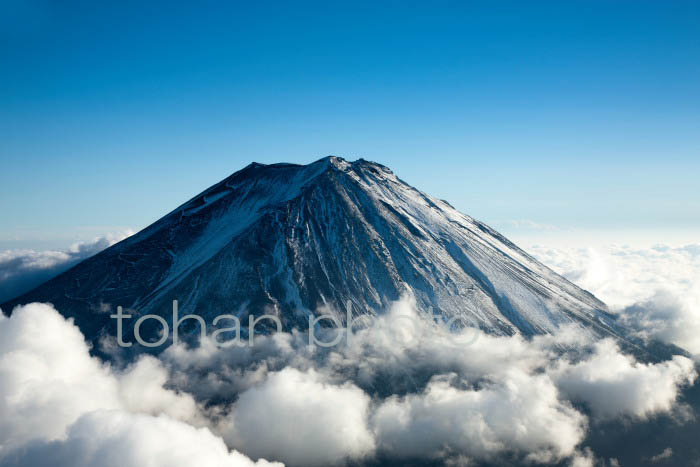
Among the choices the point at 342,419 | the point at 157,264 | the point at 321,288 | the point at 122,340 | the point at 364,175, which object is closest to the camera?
the point at 342,419

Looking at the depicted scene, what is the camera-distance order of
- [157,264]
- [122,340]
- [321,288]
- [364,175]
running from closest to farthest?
[122,340] → [321,288] → [157,264] → [364,175]

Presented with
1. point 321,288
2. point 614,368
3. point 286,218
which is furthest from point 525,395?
point 286,218

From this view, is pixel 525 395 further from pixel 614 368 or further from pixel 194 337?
pixel 194 337

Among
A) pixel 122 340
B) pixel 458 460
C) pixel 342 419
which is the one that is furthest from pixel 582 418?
pixel 122 340

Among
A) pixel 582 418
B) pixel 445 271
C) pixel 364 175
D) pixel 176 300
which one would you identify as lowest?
pixel 582 418

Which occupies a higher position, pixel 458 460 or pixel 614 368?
pixel 614 368

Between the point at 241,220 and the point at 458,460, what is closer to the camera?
the point at 458,460

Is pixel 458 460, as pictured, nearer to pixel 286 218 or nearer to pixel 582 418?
pixel 582 418
